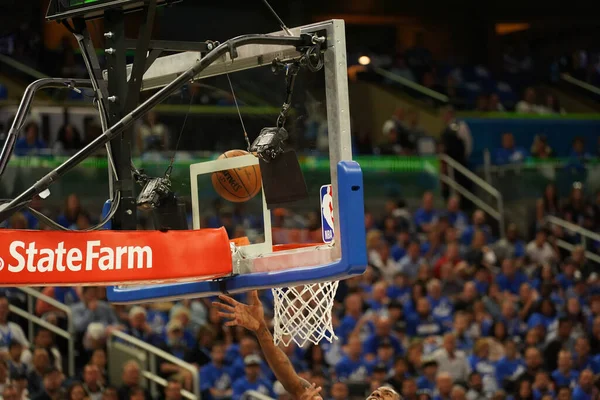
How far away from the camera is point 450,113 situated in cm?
1678

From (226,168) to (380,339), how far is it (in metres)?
6.17

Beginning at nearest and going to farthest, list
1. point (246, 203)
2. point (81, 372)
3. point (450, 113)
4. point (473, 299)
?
point (246, 203) → point (81, 372) → point (473, 299) → point (450, 113)

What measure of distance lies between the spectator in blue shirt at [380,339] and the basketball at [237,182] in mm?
5930

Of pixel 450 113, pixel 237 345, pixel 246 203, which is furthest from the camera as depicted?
pixel 450 113

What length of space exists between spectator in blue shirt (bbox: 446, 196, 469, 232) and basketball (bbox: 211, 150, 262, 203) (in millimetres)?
9396

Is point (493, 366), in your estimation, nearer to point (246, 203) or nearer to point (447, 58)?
point (246, 203)

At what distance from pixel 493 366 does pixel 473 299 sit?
1288 mm

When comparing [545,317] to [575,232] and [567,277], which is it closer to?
[567,277]

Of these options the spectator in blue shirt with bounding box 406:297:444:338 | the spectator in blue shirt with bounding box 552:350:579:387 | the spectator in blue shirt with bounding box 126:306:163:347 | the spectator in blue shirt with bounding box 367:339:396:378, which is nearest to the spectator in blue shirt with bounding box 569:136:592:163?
the spectator in blue shirt with bounding box 406:297:444:338

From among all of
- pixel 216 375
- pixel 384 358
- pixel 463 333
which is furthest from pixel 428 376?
pixel 216 375

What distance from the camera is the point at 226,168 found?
568cm

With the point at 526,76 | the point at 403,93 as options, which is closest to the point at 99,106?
the point at 403,93

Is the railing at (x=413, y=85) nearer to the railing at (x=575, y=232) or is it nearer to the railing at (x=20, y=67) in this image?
the railing at (x=575, y=232)

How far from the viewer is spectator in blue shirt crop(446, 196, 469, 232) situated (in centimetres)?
1491
